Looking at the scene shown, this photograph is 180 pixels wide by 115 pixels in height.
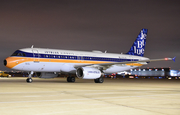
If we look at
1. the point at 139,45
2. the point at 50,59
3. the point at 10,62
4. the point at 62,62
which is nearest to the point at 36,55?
the point at 50,59

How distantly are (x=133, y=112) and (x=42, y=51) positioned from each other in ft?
70.9

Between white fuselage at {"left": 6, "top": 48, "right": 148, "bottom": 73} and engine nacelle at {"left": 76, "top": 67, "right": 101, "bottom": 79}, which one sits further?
engine nacelle at {"left": 76, "top": 67, "right": 101, "bottom": 79}

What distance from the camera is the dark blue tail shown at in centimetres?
4094

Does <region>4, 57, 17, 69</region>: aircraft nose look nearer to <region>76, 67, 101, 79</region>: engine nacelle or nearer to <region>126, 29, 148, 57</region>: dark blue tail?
<region>76, 67, 101, 79</region>: engine nacelle

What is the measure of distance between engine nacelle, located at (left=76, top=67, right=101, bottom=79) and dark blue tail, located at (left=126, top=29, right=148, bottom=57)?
44.9 feet

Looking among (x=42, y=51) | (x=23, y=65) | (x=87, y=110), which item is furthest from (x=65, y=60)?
(x=87, y=110)

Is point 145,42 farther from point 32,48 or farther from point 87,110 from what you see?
point 87,110

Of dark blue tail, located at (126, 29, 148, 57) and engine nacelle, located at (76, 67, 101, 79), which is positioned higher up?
dark blue tail, located at (126, 29, 148, 57)

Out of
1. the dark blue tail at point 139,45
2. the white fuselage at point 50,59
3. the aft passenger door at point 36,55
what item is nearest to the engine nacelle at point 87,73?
the white fuselage at point 50,59

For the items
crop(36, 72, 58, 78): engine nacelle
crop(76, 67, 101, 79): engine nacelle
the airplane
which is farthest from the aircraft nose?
crop(76, 67, 101, 79): engine nacelle

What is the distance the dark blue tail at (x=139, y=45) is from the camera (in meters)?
40.9

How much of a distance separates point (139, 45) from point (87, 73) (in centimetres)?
1705

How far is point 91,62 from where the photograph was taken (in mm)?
32938

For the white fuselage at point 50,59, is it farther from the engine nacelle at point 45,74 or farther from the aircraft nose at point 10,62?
the engine nacelle at point 45,74
